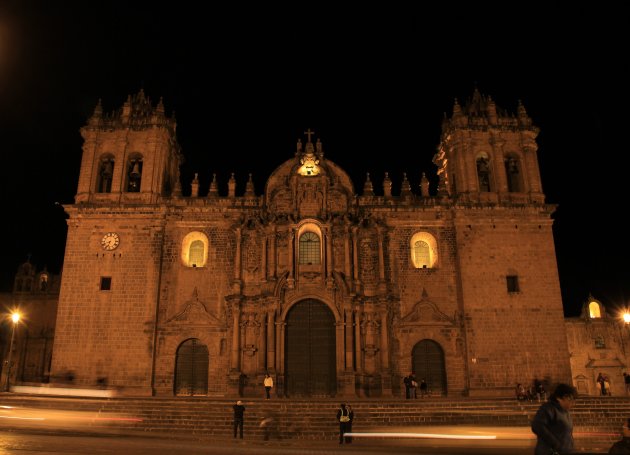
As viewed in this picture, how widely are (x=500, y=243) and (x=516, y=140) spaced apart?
22.2 ft

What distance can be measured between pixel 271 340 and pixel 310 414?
23.6ft

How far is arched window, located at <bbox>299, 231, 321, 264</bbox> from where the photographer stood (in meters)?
28.8

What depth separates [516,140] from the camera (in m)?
31.5

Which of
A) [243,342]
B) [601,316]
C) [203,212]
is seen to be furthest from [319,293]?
[601,316]

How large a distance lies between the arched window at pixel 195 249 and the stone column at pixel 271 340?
4.99 metres

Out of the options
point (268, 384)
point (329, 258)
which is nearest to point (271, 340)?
point (268, 384)

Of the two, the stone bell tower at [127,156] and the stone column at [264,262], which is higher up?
the stone bell tower at [127,156]

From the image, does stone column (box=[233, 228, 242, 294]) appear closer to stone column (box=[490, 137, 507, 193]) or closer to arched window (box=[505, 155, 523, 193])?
stone column (box=[490, 137, 507, 193])

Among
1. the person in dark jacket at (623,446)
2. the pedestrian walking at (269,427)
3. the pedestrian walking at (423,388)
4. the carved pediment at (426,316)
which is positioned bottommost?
the pedestrian walking at (269,427)

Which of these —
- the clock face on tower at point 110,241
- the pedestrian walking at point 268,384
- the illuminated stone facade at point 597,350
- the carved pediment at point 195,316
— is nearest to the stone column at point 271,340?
the pedestrian walking at point 268,384

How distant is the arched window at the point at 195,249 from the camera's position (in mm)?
29328

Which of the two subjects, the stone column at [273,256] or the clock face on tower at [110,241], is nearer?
the stone column at [273,256]

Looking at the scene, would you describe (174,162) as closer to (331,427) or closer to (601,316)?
(331,427)

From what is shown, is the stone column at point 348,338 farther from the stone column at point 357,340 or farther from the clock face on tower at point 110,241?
the clock face on tower at point 110,241
